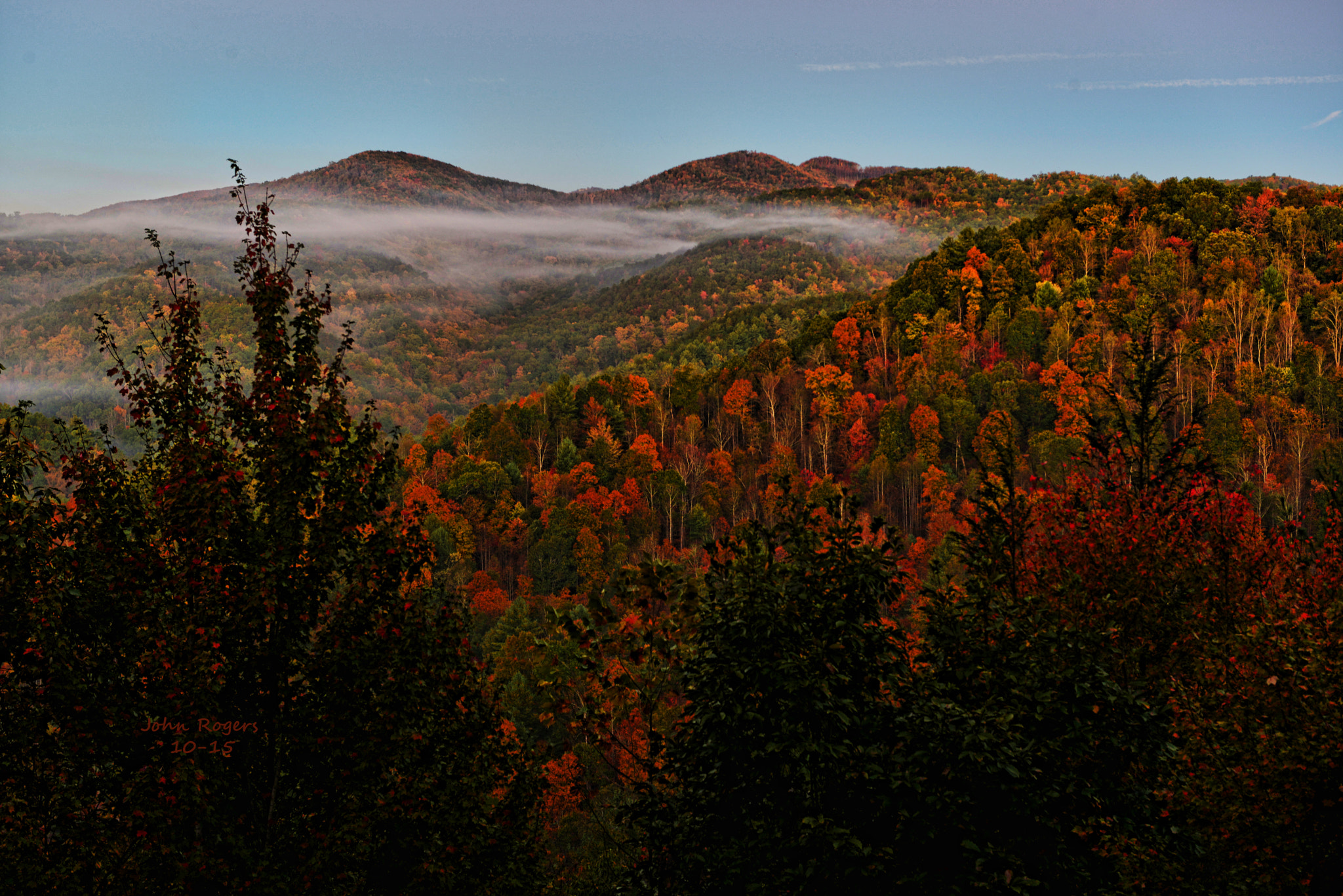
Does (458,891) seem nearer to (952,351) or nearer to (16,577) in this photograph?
(16,577)

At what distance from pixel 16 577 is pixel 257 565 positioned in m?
2.60

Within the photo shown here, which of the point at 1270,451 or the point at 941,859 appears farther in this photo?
the point at 1270,451

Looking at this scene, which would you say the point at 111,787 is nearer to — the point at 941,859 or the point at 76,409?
the point at 941,859

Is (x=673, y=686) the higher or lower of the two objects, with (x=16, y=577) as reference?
lower

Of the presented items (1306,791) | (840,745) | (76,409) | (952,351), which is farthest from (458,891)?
(76,409)

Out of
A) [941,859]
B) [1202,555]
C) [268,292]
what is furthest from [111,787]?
[1202,555]

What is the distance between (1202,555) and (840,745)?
15700mm

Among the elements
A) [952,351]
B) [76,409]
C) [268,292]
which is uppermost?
[268,292]

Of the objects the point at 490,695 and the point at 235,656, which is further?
the point at 490,695

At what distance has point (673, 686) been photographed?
13.0 m

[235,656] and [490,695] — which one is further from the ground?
[235,656]

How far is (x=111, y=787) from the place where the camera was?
33.7ft

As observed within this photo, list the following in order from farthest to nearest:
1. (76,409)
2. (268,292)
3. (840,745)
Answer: (76,409), (268,292), (840,745)

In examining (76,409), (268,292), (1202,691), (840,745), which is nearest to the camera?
(840,745)
